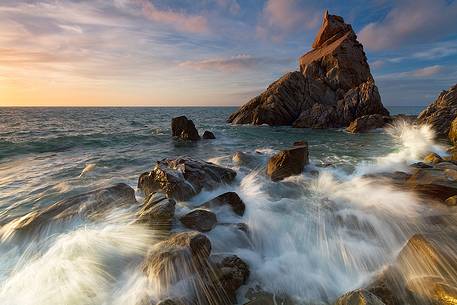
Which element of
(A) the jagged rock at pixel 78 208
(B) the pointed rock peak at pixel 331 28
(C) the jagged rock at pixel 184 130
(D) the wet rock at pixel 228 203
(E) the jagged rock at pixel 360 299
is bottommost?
(C) the jagged rock at pixel 184 130

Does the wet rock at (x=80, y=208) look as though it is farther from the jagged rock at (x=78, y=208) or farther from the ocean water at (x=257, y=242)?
the ocean water at (x=257, y=242)

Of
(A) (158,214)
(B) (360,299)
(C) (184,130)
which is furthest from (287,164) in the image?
(C) (184,130)

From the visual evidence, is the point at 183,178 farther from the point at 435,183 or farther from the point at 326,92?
the point at 326,92

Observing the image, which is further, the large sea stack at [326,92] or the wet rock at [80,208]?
the large sea stack at [326,92]

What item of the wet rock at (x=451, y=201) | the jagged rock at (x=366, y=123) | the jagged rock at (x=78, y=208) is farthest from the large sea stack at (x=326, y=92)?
the jagged rock at (x=78, y=208)

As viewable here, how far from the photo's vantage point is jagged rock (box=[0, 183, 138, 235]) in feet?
24.7

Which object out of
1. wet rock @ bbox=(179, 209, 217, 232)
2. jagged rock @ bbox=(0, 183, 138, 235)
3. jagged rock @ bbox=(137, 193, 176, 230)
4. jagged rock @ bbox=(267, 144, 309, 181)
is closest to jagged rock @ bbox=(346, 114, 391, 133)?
jagged rock @ bbox=(267, 144, 309, 181)

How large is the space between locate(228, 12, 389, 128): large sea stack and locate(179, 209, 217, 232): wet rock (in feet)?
123

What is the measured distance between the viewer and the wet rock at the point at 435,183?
8133 mm

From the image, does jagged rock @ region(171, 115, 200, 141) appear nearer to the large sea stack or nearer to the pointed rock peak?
the large sea stack

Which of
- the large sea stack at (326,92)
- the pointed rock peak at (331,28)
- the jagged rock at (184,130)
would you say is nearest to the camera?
the jagged rock at (184,130)

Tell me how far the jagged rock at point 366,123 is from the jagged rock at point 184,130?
19.8m

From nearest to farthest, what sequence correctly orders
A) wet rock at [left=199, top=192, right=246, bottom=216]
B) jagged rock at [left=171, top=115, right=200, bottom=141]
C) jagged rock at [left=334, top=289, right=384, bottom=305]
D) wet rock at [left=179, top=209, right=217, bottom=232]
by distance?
1. jagged rock at [left=334, top=289, right=384, bottom=305]
2. wet rock at [left=179, top=209, right=217, bottom=232]
3. wet rock at [left=199, top=192, right=246, bottom=216]
4. jagged rock at [left=171, top=115, right=200, bottom=141]

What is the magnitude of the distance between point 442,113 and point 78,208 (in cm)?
3252
